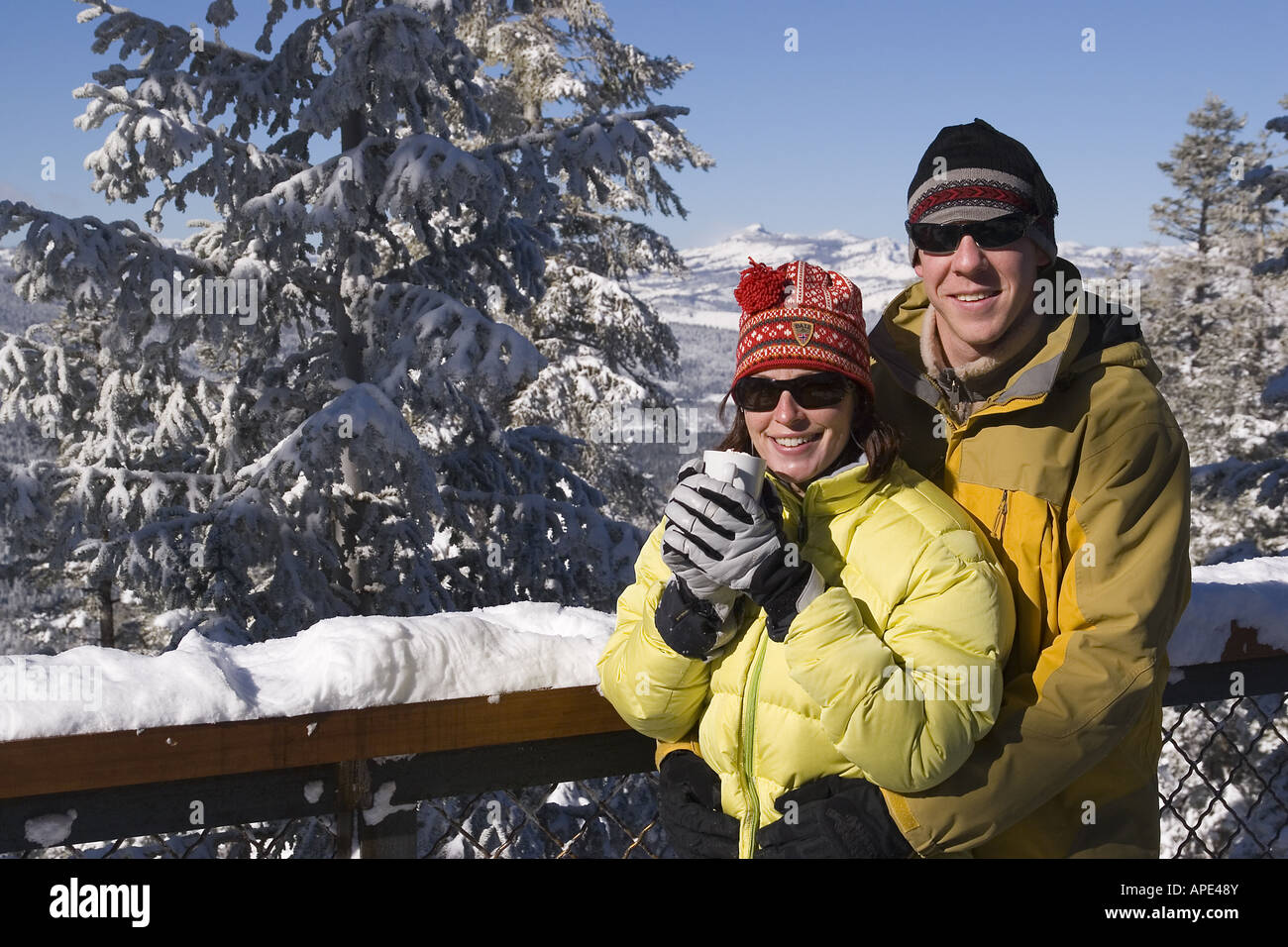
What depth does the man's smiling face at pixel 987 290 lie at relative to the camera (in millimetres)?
2209

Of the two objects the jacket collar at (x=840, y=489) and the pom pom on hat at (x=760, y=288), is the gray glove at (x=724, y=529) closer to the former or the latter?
the jacket collar at (x=840, y=489)

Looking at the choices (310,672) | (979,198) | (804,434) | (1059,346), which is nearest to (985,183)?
(979,198)

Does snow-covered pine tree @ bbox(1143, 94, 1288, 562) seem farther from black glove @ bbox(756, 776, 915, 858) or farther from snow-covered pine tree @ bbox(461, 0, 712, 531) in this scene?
black glove @ bbox(756, 776, 915, 858)

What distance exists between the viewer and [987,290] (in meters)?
2.22

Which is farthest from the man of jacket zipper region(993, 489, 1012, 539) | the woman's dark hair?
the woman's dark hair

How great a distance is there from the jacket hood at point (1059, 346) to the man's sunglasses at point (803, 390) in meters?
0.28

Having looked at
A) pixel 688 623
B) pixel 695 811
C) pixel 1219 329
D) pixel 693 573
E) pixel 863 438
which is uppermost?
pixel 1219 329

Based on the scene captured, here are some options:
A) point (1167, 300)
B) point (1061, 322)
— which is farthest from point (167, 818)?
point (1167, 300)

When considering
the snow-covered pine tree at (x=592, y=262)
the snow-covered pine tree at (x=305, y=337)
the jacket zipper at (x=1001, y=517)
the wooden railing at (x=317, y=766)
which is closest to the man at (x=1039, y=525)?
the jacket zipper at (x=1001, y=517)

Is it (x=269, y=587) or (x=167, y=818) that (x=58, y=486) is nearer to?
(x=269, y=587)

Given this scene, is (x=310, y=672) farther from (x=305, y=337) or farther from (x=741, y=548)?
(x=305, y=337)

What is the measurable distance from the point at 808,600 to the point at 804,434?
434mm

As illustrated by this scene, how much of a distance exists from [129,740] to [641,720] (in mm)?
963

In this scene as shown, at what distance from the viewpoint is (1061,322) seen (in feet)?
7.04
